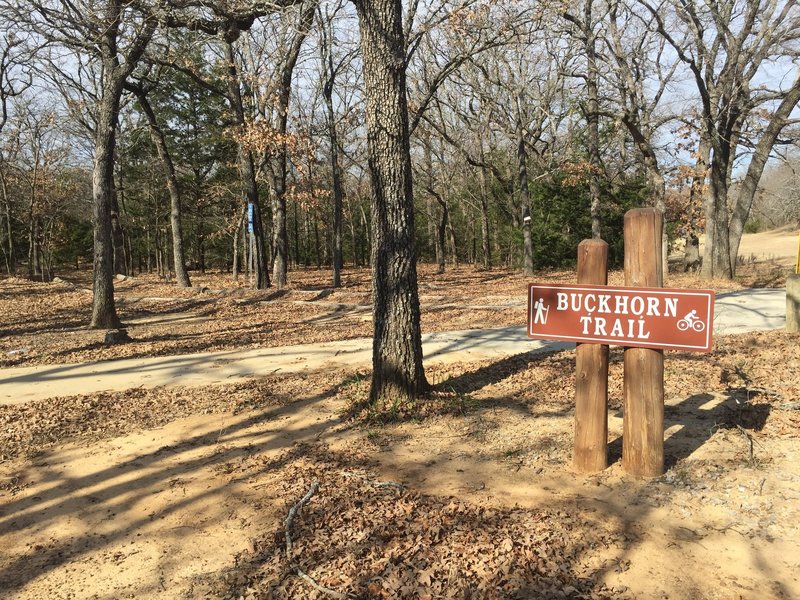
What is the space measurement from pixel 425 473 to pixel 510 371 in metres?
2.98

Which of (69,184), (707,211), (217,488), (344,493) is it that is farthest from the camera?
(69,184)

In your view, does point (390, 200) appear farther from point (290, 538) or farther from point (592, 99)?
point (592, 99)

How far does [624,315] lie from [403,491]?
6.71ft

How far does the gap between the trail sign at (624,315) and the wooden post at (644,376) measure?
0.13 m

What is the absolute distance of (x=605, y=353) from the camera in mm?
4109

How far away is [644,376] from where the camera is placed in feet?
12.9

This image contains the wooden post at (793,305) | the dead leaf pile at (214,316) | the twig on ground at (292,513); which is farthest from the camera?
the dead leaf pile at (214,316)

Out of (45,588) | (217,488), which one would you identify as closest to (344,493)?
(217,488)

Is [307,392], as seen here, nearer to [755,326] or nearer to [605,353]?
[605,353]

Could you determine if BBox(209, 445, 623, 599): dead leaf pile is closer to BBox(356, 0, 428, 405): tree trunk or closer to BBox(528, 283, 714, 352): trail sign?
BBox(528, 283, 714, 352): trail sign

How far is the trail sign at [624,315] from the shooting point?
3643 millimetres

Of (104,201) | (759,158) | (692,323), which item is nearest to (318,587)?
(692,323)

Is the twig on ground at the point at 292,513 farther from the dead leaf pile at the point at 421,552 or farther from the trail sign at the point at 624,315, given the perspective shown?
the trail sign at the point at 624,315

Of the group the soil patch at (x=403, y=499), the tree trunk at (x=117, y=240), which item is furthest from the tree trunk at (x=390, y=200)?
the tree trunk at (x=117, y=240)
